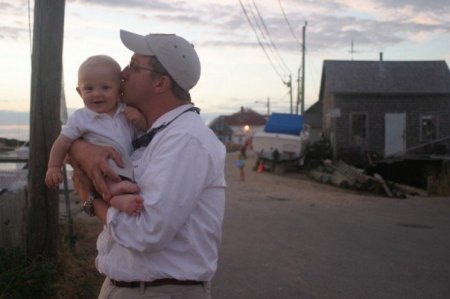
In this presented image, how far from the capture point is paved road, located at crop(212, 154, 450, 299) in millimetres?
6758

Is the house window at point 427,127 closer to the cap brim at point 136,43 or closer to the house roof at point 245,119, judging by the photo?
the cap brim at point 136,43

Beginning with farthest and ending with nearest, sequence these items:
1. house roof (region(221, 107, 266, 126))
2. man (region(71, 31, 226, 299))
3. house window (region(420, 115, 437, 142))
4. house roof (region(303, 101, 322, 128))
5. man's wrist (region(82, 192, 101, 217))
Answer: house roof (region(221, 107, 266, 126))
house roof (region(303, 101, 322, 128))
house window (region(420, 115, 437, 142))
man's wrist (region(82, 192, 101, 217))
man (region(71, 31, 226, 299))

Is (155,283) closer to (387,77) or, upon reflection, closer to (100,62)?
(100,62)

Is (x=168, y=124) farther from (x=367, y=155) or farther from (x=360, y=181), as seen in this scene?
(x=367, y=155)

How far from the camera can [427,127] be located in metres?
33.6

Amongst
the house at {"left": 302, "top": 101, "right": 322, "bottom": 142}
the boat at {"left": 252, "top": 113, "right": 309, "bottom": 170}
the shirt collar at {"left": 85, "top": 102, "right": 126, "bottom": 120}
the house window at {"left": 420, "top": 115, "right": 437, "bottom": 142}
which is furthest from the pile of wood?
the house at {"left": 302, "top": 101, "right": 322, "bottom": 142}

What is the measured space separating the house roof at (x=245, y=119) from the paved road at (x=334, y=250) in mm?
104489

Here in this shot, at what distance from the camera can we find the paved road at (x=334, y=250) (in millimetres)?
6758

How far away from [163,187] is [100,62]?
0.76 m

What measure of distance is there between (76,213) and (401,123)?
25564 millimetres

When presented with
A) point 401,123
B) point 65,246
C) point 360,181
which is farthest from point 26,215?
point 401,123

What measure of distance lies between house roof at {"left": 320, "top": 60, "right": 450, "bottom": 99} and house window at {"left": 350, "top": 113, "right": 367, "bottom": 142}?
1311 millimetres

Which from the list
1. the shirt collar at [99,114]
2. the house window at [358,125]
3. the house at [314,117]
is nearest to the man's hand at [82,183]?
the shirt collar at [99,114]

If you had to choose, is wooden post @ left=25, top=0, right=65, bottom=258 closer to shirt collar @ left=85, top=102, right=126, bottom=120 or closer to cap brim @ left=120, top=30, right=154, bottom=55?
shirt collar @ left=85, top=102, right=126, bottom=120
